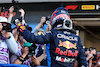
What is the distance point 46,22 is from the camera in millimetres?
4430

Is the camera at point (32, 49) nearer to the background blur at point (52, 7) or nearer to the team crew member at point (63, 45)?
the team crew member at point (63, 45)

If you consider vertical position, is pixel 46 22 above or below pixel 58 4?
below

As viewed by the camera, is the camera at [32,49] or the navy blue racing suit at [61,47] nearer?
the navy blue racing suit at [61,47]

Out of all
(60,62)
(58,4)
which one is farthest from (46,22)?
(58,4)

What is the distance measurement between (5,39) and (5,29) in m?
0.17

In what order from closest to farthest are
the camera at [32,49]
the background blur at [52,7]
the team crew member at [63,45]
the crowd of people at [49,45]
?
the crowd of people at [49,45] → the team crew member at [63,45] → the camera at [32,49] → the background blur at [52,7]

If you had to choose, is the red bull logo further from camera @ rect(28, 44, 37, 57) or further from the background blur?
the background blur

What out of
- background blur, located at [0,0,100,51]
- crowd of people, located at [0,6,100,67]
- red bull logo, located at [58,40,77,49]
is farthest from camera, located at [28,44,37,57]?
background blur, located at [0,0,100,51]

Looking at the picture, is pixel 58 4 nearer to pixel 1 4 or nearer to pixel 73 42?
pixel 1 4

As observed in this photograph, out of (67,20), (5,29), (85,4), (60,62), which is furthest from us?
(85,4)

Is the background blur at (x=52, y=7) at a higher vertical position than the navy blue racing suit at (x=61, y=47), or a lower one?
higher

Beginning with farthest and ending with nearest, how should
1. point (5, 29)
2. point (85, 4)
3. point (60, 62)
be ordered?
point (85, 4), point (60, 62), point (5, 29)

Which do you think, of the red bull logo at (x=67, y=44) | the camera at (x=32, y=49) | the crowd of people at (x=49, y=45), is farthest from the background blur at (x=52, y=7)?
the red bull logo at (x=67, y=44)

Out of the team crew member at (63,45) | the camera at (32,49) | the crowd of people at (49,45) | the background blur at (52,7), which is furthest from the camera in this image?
the background blur at (52,7)
